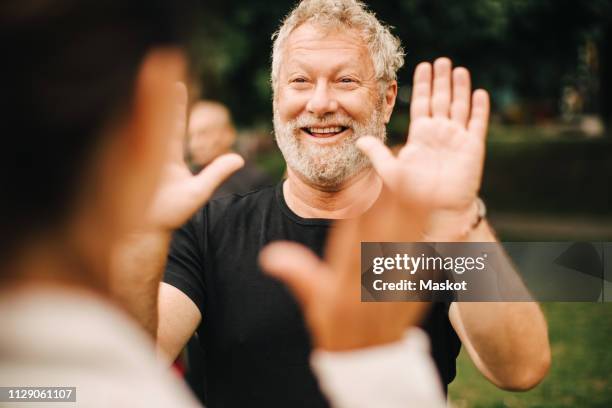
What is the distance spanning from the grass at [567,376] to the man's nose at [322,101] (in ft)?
8.84

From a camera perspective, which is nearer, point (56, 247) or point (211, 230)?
point (56, 247)

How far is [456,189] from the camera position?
4.20 feet

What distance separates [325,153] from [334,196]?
0.13 metres

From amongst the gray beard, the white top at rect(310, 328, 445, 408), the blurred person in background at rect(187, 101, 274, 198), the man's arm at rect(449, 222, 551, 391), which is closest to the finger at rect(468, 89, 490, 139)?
the man's arm at rect(449, 222, 551, 391)

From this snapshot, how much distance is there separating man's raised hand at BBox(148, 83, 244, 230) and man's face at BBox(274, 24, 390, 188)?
0.70 metres

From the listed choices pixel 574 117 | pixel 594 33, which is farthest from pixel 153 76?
pixel 574 117

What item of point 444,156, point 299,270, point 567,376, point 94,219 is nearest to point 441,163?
point 444,156

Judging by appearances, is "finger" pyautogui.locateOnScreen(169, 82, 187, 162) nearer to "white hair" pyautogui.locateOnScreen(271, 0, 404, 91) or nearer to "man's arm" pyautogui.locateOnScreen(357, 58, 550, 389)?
"man's arm" pyautogui.locateOnScreen(357, 58, 550, 389)

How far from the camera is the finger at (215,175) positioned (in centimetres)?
129

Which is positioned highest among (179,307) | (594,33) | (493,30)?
(594,33)

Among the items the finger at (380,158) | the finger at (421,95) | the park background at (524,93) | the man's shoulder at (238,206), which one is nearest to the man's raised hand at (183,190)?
the finger at (380,158)

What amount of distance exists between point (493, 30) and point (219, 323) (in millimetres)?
5306

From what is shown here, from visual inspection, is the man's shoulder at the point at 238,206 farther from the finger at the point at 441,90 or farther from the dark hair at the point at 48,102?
the dark hair at the point at 48,102

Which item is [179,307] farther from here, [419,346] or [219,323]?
[419,346]
